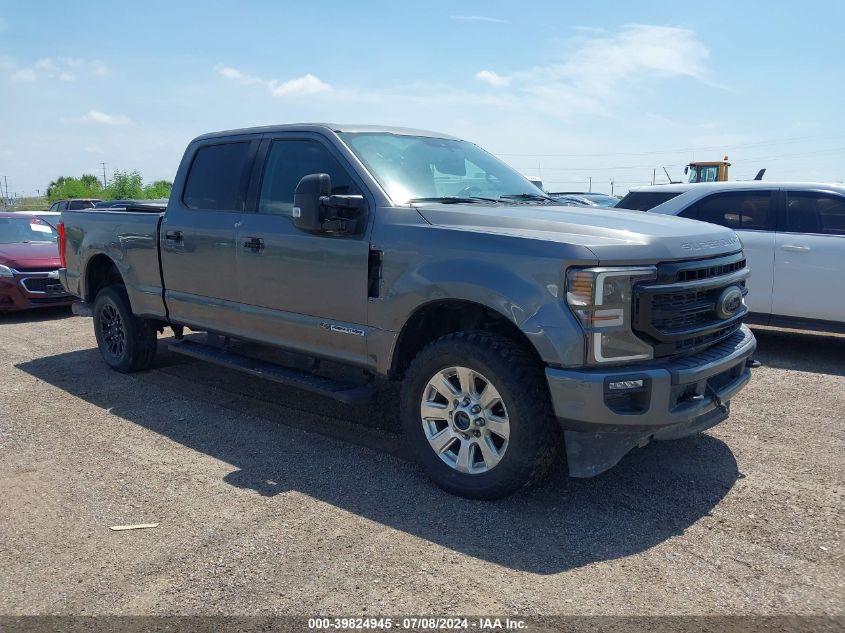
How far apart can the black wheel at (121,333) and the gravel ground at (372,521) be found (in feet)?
3.30

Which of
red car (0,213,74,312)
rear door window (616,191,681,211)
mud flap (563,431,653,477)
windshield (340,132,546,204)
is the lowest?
mud flap (563,431,653,477)

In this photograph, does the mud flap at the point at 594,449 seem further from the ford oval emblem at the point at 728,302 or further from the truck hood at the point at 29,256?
the truck hood at the point at 29,256

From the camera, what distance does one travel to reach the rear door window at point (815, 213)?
7.14 meters

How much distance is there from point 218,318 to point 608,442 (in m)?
3.25

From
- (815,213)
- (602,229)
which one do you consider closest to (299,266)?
(602,229)

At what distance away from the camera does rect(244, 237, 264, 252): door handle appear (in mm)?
5137

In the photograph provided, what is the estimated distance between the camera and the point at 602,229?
3812mm

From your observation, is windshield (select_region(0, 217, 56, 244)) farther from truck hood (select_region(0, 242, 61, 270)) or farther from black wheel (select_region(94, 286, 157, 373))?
black wheel (select_region(94, 286, 157, 373))

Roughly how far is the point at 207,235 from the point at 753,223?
545 cm

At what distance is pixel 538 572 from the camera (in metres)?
3.31

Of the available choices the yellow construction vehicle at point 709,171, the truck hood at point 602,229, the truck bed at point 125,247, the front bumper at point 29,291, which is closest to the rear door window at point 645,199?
the truck hood at point 602,229

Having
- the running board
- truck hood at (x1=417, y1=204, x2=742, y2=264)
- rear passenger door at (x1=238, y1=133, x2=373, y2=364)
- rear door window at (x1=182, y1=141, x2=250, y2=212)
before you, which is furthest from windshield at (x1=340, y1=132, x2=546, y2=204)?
the running board

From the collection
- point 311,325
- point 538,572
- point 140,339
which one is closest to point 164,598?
point 538,572

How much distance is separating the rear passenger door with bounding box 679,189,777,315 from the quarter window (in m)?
4.41
